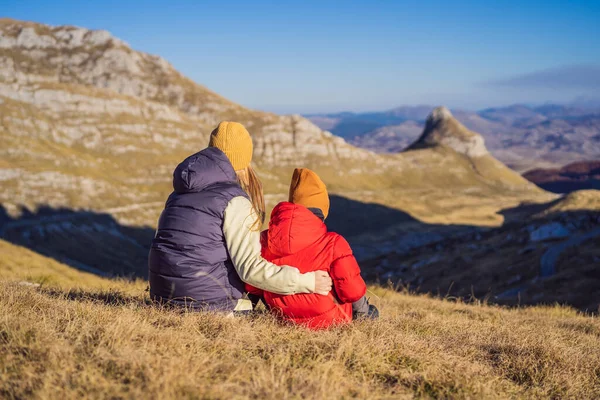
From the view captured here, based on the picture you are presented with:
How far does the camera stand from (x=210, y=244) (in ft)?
23.0

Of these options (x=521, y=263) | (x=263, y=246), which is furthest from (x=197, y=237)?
(x=521, y=263)

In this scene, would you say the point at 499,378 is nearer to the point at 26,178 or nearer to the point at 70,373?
the point at 70,373

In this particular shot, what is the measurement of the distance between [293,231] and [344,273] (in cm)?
105

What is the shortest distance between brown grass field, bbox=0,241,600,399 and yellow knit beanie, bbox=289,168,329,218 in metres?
2.02

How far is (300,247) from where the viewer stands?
7.23 meters

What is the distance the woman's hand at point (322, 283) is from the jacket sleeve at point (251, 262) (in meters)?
0.07

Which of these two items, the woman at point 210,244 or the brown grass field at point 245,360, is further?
the woman at point 210,244

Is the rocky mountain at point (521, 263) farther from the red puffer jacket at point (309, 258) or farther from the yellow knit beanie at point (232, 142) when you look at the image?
the yellow knit beanie at point (232, 142)

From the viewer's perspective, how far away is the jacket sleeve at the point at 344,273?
283 inches

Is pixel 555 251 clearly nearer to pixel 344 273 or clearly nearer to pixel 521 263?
pixel 521 263

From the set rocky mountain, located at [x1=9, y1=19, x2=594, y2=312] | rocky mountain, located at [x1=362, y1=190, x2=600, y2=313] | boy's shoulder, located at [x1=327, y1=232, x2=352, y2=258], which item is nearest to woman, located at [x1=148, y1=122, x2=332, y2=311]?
boy's shoulder, located at [x1=327, y1=232, x2=352, y2=258]

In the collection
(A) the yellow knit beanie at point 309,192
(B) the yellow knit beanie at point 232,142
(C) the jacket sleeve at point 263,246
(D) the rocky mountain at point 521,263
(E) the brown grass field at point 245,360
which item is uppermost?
(B) the yellow knit beanie at point 232,142

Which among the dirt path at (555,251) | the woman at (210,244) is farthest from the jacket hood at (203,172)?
the dirt path at (555,251)

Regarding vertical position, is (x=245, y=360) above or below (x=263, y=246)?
below
